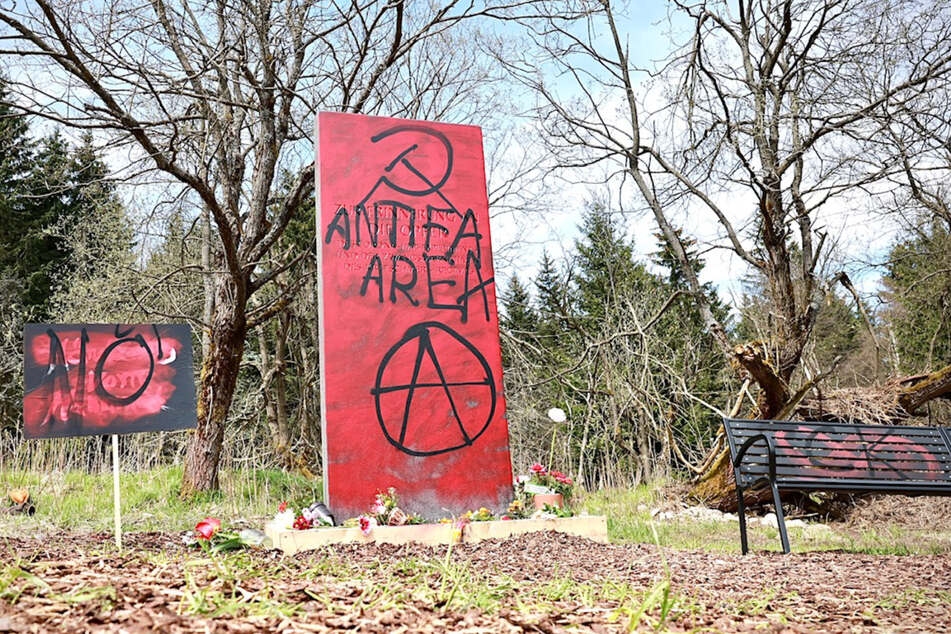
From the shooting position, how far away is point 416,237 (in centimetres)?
468

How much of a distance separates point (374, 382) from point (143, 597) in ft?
9.47

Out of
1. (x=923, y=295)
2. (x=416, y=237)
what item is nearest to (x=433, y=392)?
(x=416, y=237)

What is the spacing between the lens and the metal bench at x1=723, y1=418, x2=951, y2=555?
13.0ft

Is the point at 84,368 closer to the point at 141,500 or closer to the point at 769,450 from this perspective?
the point at 141,500

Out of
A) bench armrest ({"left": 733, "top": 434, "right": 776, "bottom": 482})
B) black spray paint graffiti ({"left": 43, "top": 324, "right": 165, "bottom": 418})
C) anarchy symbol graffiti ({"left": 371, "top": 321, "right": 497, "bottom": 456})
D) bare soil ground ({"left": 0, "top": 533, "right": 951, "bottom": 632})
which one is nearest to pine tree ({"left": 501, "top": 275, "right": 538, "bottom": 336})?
anarchy symbol graffiti ({"left": 371, "top": 321, "right": 497, "bottom": 456})

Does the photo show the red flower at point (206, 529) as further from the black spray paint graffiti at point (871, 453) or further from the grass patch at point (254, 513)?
the black spray paint graffiti at point (871, 453)

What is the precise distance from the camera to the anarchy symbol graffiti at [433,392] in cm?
435

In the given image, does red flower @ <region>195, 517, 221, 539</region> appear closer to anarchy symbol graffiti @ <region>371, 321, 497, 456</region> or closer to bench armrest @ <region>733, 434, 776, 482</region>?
anarchy symbol graffiti @ <region>371, 321, 497, 456</region>

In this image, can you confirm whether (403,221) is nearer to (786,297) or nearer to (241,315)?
(241,315)

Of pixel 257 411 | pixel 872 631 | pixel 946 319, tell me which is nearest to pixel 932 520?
pixel 946 319

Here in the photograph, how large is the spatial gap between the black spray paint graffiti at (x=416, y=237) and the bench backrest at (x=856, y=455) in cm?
189

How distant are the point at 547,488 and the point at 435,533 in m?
1.06

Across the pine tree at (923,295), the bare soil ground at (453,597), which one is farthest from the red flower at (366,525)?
the pine tree at (923,295)

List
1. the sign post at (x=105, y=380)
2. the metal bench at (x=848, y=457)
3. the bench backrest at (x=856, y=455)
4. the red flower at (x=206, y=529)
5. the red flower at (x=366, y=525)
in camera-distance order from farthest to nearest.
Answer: the bench backrest at (x=856, y=455) → the metal bench at (x=848, y=457) → the red flower at (x=366, y=525) → the sign post at (x=105, y=380) → the red flower at (x=206, y=529)
